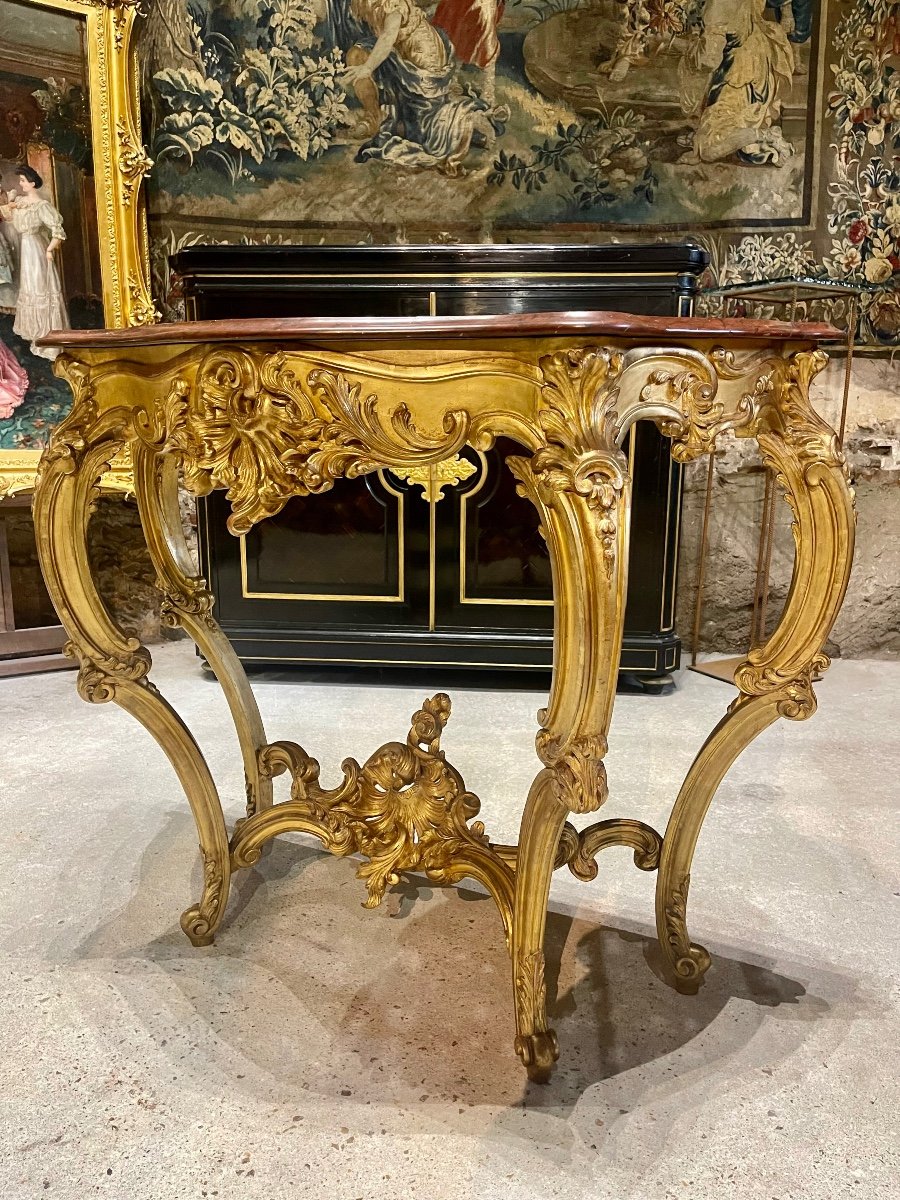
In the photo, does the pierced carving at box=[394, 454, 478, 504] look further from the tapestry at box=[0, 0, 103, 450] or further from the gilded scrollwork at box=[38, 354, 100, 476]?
the gilded scrollwork at box=[38, 354, 100, 476]

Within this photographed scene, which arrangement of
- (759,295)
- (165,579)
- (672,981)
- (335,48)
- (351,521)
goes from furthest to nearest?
1. (335,48)
2. (759,295)
3. (351,521)
4. (165,579)
5. (672,981)

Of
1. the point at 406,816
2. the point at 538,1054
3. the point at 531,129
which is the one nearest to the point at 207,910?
the point at 406,816

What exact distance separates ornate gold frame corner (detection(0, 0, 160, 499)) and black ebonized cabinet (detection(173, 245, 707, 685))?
2.42ft

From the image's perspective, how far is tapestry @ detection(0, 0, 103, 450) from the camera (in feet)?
11.9

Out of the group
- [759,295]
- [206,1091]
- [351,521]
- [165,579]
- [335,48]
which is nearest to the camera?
[206,1091]

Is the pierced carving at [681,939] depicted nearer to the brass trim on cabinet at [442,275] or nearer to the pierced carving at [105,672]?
the pierced carving at [105,672]

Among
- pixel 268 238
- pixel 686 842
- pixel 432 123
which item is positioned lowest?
pixel 686 842

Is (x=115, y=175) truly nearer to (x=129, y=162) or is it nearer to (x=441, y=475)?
(x=129, y=162)

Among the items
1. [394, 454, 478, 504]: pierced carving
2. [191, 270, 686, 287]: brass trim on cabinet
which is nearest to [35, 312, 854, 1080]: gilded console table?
[394, 454, 478, 504]: pierced carving

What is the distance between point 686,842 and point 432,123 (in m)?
3.63

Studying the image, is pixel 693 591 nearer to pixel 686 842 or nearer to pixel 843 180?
pixel 843 180

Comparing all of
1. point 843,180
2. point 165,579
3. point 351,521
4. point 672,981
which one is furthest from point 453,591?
point 843,180

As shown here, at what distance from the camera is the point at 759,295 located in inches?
148

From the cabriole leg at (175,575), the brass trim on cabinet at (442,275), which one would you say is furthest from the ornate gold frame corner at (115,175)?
the cabriole leg at (175,575)
